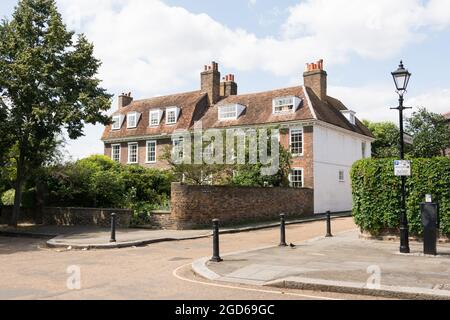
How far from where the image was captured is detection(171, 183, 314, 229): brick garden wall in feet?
66.0

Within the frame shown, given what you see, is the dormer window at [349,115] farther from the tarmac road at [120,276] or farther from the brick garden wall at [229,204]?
the tarmac road at [120,276]

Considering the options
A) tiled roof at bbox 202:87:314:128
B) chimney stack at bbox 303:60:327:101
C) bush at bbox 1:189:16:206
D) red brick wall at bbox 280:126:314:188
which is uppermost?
chimney stack at bbox 303:60:327:101

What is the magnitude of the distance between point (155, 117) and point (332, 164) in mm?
15602

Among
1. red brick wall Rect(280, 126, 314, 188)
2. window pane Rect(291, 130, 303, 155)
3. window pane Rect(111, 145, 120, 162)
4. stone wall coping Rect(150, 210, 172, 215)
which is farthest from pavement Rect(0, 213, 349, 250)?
window pane Rect(111, 145, 120, 162)

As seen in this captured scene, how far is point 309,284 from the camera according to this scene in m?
7.70

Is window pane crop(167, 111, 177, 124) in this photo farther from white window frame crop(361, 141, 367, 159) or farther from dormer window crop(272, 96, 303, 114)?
white window frame crop(361, 141, 367, 159)

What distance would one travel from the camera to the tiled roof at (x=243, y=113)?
106 ft

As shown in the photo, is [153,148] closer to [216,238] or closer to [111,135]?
[111,135]

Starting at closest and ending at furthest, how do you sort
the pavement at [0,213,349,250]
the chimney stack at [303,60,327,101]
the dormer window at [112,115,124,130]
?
the pavement at [0,213,349,250] < the chimney stack at [303,60,327,101] < the dormer window at [112,115,124,130]

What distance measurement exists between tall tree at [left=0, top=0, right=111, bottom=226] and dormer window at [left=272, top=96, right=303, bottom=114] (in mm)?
14787

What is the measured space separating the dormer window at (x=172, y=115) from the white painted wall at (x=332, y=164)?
40.8 feet

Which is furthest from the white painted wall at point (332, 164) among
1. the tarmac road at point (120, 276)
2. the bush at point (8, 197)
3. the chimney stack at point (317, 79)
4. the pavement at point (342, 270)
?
the bush at point (8, 197)

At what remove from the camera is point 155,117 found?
39.0 meters
